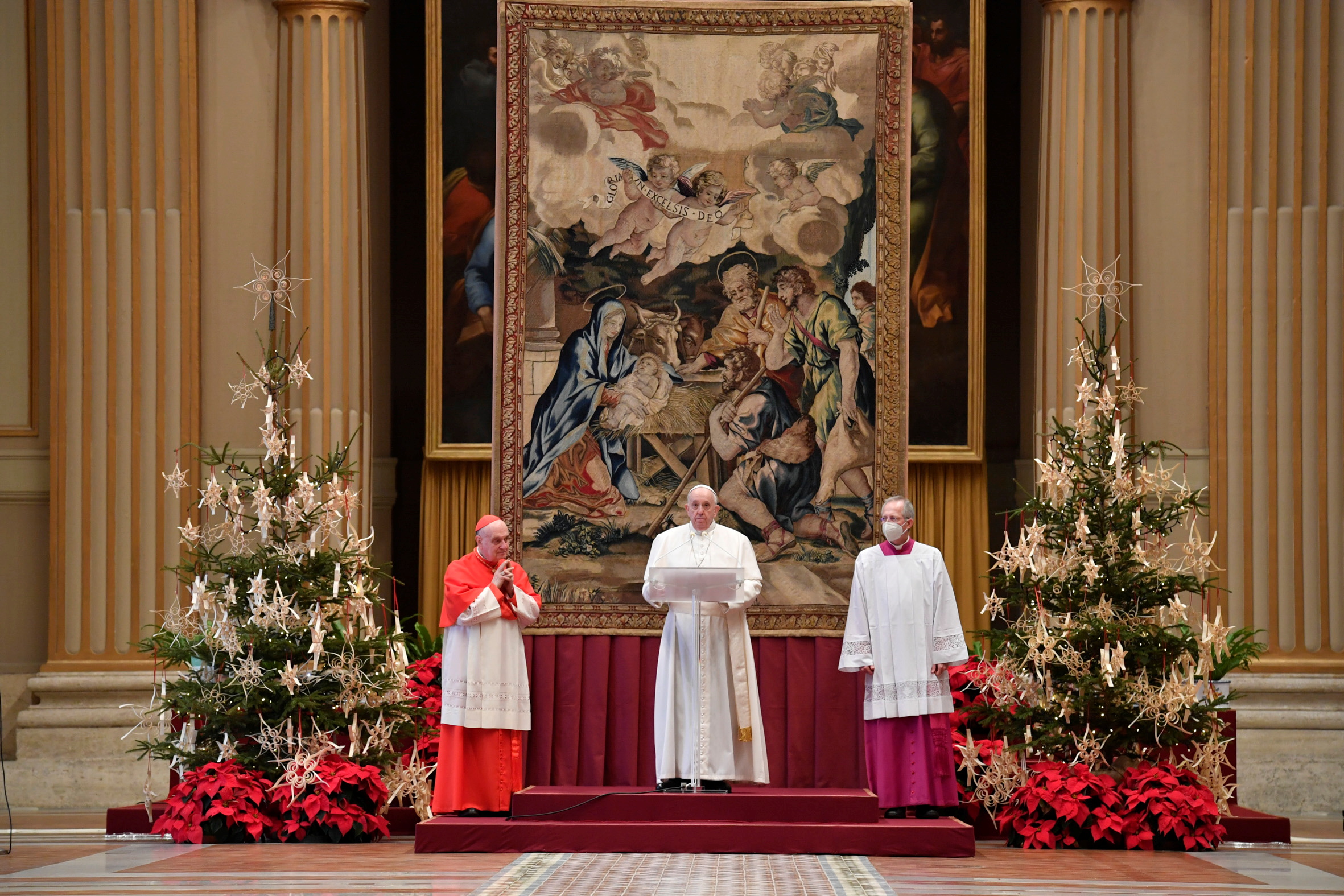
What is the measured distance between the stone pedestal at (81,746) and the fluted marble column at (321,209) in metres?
2.06

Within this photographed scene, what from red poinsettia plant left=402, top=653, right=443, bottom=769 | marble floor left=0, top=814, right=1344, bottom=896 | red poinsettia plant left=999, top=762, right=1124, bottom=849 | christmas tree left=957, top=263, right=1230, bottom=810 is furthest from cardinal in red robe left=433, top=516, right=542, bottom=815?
red poinsettia plant left=999, top=762, right=1124, bottom=849

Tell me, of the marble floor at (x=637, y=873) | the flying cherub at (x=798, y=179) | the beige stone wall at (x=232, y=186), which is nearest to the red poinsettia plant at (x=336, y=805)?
the marble floor at (x=637, y=873)

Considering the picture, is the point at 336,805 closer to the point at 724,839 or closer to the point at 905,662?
the point at 724,839

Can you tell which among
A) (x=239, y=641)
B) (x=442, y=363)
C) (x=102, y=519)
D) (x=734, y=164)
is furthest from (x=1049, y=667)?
(x=102, y=519)

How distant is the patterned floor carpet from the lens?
6.41 meters

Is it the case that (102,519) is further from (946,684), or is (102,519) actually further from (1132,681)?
(1132,681)

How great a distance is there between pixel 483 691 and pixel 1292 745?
18.2 feet

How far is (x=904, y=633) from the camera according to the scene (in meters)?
8.76

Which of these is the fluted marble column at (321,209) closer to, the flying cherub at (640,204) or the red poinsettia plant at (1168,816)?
the flying cherub at (640,204)

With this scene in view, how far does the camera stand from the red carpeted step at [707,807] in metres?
7.97

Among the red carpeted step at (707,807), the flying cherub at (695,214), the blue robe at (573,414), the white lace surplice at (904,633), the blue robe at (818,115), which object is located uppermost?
the blue robe at (818,115)

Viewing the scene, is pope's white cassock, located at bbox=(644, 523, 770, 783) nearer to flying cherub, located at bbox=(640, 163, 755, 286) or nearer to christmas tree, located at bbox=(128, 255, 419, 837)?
christmas tree, located at bbox=(128, 255, 419, 837)

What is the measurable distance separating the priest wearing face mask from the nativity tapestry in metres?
0.58

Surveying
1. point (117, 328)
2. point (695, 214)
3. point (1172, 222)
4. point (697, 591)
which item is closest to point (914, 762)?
point (697, 591)
